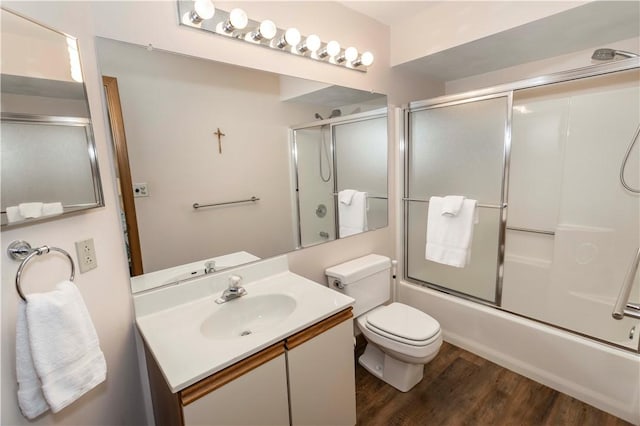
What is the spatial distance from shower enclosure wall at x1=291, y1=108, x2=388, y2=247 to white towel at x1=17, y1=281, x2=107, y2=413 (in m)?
1.09

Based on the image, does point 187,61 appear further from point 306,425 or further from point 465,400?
point 465,400

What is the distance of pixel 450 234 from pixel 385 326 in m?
0.83

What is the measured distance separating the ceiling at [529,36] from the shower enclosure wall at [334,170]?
0.63 metres

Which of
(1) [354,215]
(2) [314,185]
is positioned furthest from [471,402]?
(2) [314,185]

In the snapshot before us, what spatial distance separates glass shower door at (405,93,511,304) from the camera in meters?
2.10

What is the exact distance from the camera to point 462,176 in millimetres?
2275

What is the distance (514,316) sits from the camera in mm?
2014

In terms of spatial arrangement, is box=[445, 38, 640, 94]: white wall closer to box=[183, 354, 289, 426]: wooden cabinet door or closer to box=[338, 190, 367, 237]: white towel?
box=[338, 190, 367, 237]: white towel

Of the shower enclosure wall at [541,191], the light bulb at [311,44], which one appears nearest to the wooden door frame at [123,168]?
the light bulb at [311,44]

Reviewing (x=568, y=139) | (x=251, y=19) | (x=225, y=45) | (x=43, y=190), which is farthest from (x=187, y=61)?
(x=568, y=139)

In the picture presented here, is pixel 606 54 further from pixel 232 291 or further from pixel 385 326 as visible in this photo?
pixel 232 291

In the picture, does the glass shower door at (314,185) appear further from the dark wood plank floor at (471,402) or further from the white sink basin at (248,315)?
the dark wood plank floor at (471,402)

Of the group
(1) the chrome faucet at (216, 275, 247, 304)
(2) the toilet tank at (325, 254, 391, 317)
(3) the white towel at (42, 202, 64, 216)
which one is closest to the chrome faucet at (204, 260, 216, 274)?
(1) the chrome faucet at (216, 275, 247, 304)

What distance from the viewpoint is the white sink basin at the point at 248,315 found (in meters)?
1.32
